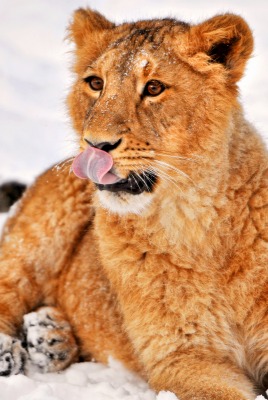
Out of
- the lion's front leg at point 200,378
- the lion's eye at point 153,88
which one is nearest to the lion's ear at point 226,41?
the lion's eye at point 153,88

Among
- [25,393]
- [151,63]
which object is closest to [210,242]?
[151,63]

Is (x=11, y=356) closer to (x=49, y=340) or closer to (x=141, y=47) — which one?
(x=49, y=340)

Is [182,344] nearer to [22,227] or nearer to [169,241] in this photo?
[169,241]

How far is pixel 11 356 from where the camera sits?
14.5 feet

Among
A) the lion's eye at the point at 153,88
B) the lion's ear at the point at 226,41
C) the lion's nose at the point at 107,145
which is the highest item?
the lion's ear at the point at 226,41

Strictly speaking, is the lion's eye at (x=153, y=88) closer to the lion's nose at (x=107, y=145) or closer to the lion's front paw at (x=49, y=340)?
the lion's nose at (x=107, y=145)

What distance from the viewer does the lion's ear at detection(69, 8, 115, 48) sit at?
15.6 ft

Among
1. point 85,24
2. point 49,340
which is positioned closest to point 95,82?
point 85,24

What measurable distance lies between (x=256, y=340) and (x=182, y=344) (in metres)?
0.45

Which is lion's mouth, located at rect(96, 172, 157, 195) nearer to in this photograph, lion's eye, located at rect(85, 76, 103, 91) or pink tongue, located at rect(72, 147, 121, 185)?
pink tongue, located at rect(72, 147, 121, 185)

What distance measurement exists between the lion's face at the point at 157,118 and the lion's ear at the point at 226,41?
0.06 meters

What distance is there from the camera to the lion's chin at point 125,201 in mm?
3861

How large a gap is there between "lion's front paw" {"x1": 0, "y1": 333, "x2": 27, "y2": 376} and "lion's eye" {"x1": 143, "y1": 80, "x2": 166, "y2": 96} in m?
1.96

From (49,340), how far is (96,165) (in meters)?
1.62
